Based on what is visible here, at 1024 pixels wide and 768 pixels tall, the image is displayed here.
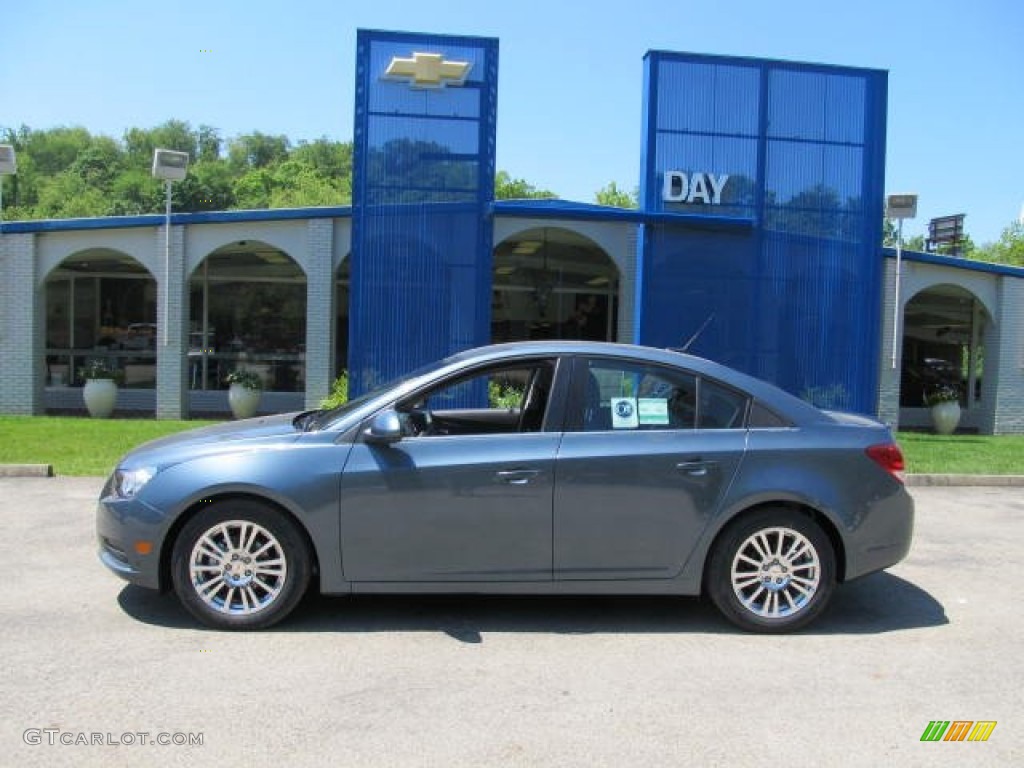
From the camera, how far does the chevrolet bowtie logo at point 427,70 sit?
492 inches

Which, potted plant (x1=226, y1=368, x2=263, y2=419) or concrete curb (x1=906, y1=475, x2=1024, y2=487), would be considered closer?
concrete curb (x1=906, y1=475, x2=1024, y2=487)

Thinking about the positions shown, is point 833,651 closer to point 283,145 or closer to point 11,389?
point 11,389

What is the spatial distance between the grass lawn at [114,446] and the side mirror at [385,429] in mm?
6282

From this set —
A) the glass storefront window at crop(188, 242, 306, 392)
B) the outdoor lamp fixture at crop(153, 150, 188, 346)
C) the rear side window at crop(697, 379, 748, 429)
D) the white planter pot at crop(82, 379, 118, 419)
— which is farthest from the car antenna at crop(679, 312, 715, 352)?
the white planter pot at crop(82, 379, 118, 419)

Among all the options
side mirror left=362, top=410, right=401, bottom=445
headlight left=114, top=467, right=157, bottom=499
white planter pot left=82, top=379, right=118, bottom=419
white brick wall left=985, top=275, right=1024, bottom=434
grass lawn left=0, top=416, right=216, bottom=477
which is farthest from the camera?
white brick wall left=985, top=275, right=1024, bottom=434

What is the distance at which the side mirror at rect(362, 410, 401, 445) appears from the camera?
16.0ft

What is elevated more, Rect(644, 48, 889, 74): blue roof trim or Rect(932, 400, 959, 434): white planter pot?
Rect(644, 48, 889, 74): blue roof trim

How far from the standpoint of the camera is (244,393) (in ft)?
55.7

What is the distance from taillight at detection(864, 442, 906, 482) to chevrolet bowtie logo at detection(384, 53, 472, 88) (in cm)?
907

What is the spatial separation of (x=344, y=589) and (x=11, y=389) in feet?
45.3

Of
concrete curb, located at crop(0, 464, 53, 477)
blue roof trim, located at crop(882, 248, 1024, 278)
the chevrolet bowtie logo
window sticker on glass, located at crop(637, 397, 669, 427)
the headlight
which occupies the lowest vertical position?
concrete curb, located at crop(0, 464, 53, 477)

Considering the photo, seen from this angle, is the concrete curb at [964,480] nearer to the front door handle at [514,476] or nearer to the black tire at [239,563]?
the front door handle at [514,476]

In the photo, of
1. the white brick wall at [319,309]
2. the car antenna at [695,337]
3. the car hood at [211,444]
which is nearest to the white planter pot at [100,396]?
the white brick wall at [319,309]

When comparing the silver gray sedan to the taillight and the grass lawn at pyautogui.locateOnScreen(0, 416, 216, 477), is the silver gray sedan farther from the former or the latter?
the grass lawn at pyautogui.locateOnScreen(0, 416, 216, 477)
